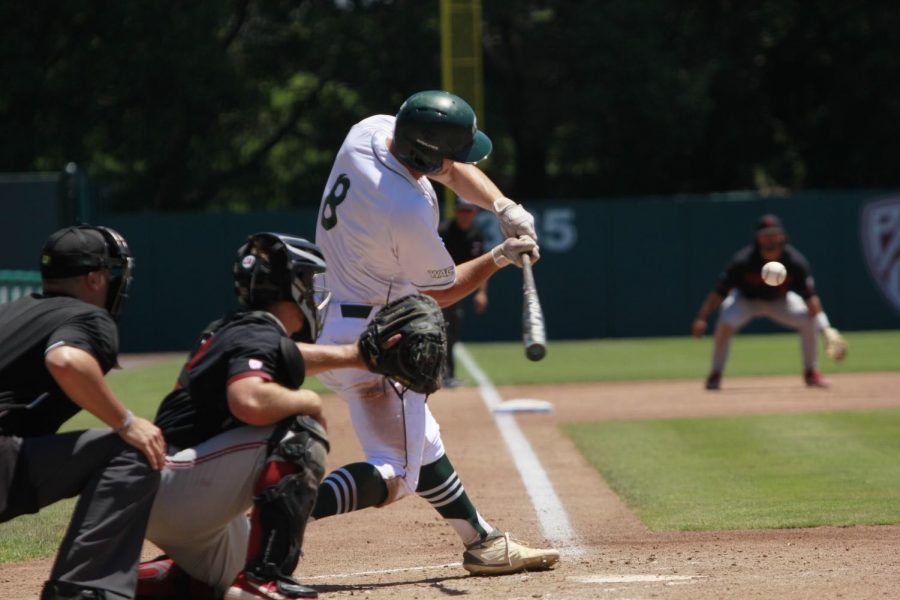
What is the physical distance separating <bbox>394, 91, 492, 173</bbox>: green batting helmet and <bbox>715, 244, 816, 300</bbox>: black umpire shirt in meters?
9.31

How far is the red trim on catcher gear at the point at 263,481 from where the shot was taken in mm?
4660

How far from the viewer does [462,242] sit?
15508mm

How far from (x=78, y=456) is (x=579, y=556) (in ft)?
8.35

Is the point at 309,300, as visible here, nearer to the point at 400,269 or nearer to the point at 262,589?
the point at 400,269

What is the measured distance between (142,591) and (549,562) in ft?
5.84

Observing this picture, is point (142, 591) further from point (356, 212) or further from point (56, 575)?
point (356, 212)

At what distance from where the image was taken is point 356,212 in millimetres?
5688

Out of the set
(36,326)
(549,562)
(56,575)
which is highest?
(36,326)

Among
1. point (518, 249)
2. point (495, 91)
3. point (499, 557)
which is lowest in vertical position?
point (495, 91)

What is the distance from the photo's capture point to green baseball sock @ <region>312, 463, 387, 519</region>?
5387 millimetres

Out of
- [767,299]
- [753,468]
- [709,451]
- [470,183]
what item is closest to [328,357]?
[470,183]

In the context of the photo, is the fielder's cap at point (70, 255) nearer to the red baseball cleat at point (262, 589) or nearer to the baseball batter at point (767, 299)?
the red baseball cleat at point (262, 589)

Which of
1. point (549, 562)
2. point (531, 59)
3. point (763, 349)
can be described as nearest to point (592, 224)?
point (763, 349)

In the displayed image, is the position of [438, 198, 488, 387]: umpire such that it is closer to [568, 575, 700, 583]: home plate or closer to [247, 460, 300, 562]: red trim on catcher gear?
[568, 575, 700, 583]: home plate
